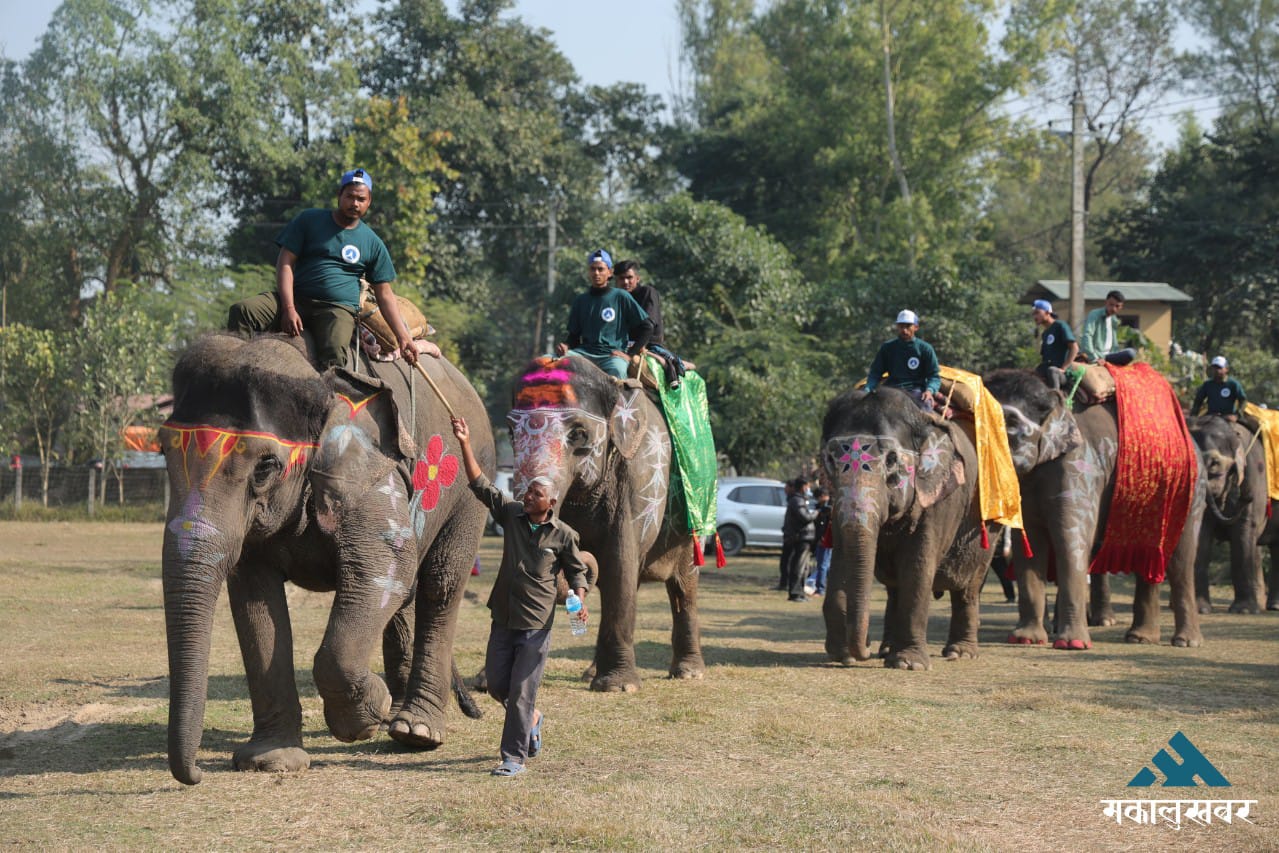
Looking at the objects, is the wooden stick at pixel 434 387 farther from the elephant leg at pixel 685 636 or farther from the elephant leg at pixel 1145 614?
the elephant leg at pixel 1145 614

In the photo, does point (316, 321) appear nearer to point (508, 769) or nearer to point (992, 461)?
point (508, 769)

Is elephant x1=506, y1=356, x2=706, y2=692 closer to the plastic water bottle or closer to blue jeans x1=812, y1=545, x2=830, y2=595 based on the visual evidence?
the plastic water bottle

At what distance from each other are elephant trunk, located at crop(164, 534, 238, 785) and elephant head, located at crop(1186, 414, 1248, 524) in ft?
47.3

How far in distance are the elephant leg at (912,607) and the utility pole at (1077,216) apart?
14428 mm

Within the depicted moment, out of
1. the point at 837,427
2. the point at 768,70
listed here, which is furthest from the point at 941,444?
the point at 768,70

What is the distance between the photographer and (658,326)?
39.2ft

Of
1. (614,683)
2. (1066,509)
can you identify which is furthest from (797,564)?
(614,683)

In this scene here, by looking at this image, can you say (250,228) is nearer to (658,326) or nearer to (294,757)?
(658,326)

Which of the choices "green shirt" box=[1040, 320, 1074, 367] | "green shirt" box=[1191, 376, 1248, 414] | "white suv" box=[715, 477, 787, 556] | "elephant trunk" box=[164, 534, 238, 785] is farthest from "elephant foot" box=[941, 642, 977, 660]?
"white suv" box=[715, 477, 787, 556]

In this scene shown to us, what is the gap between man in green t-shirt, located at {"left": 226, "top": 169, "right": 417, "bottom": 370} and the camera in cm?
768

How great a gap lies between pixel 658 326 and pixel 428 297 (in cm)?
3389

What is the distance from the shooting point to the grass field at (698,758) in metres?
6.41

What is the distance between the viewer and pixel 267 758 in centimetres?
741

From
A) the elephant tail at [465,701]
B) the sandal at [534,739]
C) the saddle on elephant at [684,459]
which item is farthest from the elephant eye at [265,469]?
the saddle on elephant at [684,459]
